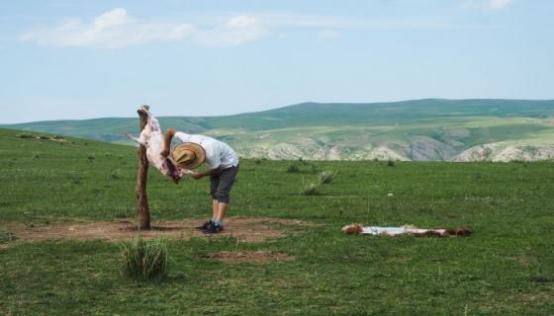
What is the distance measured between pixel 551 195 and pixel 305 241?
34.2 ft

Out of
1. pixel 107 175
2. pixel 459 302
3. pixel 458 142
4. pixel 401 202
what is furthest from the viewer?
pixel 458 142

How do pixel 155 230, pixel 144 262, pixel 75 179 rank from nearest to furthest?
1. pixel 144 262
2. pixel 155 230
3. pixel 75 179

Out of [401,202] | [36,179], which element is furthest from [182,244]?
[36,179]

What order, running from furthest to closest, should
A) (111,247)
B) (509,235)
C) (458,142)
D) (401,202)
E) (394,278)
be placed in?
(458,142) < (401,202) < (509,235) < (111,247) < (394,278)

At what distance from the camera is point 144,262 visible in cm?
1162

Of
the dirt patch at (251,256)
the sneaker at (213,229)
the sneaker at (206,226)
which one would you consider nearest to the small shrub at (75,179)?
the sneaker at (206,226)

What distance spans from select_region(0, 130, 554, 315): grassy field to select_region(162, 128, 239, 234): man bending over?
1.02 meters

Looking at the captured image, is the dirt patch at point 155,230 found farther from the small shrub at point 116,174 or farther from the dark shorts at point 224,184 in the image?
the small shrub at point 116,174

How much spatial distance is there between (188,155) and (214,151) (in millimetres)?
530

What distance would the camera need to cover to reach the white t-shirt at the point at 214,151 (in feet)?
51.1

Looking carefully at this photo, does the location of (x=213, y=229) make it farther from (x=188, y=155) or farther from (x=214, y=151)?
(x=188, y=155)

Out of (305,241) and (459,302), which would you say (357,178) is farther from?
(459,302)

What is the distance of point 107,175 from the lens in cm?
3136

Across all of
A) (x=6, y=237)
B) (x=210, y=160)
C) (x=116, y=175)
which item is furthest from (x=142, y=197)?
(x=116, y=175)
